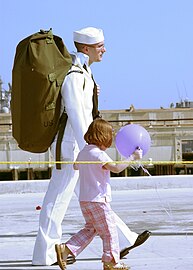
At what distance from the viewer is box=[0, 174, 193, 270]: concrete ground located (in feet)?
24.3

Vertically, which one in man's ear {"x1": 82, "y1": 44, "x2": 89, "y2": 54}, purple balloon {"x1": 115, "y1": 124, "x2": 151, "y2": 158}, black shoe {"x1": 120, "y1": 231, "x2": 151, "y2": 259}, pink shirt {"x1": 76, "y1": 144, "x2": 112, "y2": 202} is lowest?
black shoe {"x1": 120, "y1": 231, "x2": 151, "y2": 259}

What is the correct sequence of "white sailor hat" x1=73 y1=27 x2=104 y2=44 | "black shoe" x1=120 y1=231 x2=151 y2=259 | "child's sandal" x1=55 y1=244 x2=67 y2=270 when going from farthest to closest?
"white sailor hat" x1=73 y1=27 x2=104 y2=44
"black shoe" x1=120 y1=231 x2=151 y2=259
"child's sandal" x1=55 y1=244 x2=67 y2=270

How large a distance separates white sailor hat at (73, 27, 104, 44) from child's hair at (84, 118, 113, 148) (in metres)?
1.22

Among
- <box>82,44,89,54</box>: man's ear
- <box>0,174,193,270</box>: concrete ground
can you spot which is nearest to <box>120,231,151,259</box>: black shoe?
<box>0,174,193,270</box>: concrete ground

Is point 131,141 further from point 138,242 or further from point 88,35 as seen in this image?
point 88,35

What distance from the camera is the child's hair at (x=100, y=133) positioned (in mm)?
6367

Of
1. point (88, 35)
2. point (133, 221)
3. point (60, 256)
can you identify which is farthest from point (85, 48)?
point (133, 221)

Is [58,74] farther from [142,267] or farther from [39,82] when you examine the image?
[142,267]

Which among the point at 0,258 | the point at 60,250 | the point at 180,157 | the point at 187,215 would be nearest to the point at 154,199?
the point at 187,215

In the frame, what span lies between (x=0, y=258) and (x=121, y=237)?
3.92ft

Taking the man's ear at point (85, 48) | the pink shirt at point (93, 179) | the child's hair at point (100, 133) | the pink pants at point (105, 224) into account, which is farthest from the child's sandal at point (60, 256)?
the man's ear at point (85, 48)

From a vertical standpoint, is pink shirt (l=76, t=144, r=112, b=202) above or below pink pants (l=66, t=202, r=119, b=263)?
above

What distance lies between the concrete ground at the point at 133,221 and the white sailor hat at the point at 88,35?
180 cm

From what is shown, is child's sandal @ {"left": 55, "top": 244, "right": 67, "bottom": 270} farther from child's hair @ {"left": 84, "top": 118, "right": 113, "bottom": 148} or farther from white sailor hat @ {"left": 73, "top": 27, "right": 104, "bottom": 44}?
white sailor hat @ {"left": 73, "top": 27, "right": 104, "bottom": 44}
